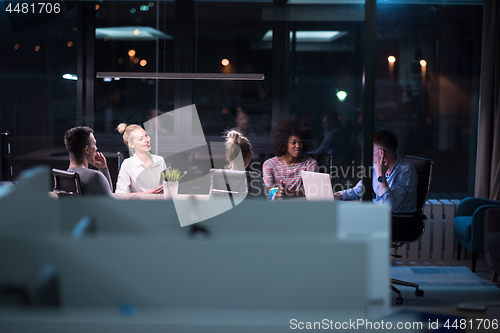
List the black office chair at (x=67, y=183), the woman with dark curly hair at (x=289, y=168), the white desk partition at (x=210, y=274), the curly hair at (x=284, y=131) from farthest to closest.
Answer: the curly hair at (x=284, y=131) < the woman with dark curly hair at (x=289, y=168) < the black office chair at (x=67, y=183) < the white desk partition at (x=210, y=274)

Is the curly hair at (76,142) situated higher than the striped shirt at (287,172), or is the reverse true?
the curly hair at (76,142)

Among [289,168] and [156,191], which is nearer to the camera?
[156,191]

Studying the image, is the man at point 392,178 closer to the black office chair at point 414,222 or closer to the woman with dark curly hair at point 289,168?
the black office chair at point 414,222

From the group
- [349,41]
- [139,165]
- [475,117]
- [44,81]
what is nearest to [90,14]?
[44,81]

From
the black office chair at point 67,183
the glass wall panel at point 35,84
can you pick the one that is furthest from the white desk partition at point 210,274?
the glass wall panel at point 35,84

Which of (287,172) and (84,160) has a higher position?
(84,160)

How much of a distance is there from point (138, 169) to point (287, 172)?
138 centimetres

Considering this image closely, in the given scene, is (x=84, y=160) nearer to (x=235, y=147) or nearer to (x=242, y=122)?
(x=235, y=147)

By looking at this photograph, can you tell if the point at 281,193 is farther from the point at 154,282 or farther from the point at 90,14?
the point at 90,14

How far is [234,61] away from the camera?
596 cm

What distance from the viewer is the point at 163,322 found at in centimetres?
109

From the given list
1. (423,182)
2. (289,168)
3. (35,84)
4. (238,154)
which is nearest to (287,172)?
(289,168)

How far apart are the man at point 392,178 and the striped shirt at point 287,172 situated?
855mm

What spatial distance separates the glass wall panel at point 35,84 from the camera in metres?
5.92
